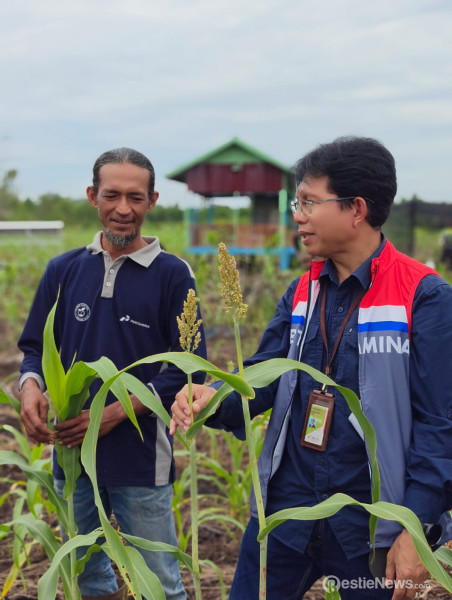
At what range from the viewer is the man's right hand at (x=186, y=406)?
1498 mm

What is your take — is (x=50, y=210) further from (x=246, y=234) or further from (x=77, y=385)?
(x=77, y=385)

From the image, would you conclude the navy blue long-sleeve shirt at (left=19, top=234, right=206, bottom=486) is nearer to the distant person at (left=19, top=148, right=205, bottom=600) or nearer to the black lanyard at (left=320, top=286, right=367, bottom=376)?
the distant person at (left=19, top=148, right=205, bottom=600)

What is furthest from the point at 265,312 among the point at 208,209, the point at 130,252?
the point at 208,209

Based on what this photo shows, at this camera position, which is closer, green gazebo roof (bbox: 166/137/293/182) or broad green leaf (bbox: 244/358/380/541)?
broad green leaf (bbox: 244/358/380/541)

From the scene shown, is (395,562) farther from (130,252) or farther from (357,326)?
(130,252)

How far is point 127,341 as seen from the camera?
6.57ft

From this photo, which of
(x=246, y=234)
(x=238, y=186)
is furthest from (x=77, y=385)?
(x=238, y=186)

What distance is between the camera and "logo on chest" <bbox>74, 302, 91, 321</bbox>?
2039 millimetres

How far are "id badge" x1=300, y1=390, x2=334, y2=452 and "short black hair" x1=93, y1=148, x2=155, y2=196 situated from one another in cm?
89

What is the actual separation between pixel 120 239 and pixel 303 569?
103 cm

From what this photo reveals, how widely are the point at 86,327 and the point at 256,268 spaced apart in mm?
7898

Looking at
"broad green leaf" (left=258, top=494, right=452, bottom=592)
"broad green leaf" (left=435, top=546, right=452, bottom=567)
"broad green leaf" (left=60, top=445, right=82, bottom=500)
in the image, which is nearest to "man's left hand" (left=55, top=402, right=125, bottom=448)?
"broad green leaf" (left=60, top=445, right=82, bottom=500)

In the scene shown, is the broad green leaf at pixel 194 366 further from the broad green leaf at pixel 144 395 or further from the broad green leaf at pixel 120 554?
the broad green leaf at pixel 120 554

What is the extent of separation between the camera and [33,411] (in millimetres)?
1947
